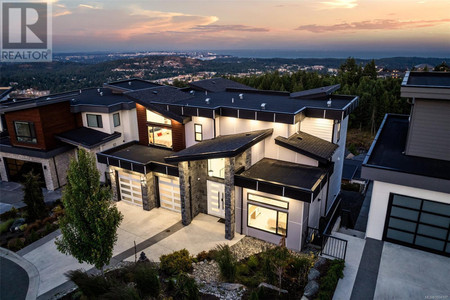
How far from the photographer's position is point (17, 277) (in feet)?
43.2

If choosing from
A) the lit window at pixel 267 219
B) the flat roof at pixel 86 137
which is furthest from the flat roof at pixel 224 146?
the flat roof at pixel 86 137

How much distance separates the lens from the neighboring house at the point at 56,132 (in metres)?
21.5

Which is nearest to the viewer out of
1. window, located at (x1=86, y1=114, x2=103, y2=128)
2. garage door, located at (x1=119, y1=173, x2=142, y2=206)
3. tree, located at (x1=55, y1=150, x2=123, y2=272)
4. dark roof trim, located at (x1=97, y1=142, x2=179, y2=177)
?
tree, located at (x1=55, y1=150, x2=123, y2=272)

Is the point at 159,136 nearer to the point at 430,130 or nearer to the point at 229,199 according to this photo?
the point at 229,199

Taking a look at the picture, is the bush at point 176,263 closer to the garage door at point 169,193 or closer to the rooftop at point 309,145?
the garage door at point 169,193

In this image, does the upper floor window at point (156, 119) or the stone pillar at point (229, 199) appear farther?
the upper floor window at point (156, 119)

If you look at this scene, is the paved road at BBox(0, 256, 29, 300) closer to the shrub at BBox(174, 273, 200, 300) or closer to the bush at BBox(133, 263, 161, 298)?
the bush at BBox(133, 263, 161, 298)

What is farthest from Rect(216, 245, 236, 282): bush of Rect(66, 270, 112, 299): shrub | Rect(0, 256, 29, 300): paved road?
Rect(0, 256, 29, 300): paved road

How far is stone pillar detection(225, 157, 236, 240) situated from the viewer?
14.2 meters

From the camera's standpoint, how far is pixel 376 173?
461 inches

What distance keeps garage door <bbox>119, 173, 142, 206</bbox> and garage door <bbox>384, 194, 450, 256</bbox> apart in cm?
1382

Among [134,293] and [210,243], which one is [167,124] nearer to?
[210,243]

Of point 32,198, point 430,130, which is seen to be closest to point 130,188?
point 32,198

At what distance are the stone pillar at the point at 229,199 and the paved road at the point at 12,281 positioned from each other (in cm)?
916
